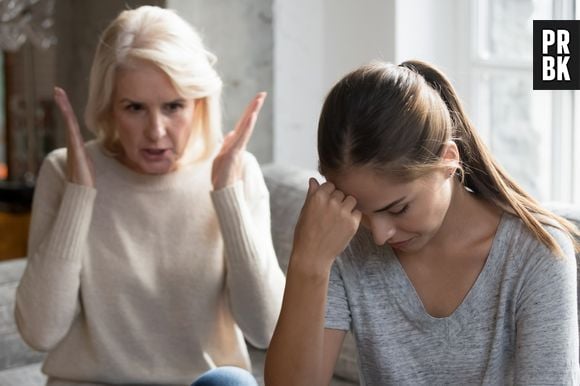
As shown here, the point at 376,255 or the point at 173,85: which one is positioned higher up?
the point at 173,85

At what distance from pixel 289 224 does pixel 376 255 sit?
0.80m

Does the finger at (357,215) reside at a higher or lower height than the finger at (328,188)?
lower

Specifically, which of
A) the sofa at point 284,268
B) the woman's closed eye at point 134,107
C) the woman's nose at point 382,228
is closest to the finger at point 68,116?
the woman's closed eye at point 134,107

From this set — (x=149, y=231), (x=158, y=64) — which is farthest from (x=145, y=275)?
(x=158, y=64)

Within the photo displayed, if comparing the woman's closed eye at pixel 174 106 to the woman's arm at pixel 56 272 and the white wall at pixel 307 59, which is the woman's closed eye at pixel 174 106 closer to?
the woman's arm at pixel 56 272

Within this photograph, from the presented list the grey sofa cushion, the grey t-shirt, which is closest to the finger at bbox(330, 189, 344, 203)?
the grey t-shirt

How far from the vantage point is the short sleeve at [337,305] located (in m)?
1.63

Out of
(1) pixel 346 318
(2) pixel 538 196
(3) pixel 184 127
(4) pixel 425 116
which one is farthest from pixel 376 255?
(2) pixel 538 196

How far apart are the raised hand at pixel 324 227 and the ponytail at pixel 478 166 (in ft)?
0.64

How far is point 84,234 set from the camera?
81.1 inches

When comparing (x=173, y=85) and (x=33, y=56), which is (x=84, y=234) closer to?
(x=173, y=85)

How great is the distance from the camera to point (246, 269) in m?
2.03

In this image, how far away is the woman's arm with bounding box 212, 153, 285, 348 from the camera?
2.03 metres

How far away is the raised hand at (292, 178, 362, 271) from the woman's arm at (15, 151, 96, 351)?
633 millimetres
